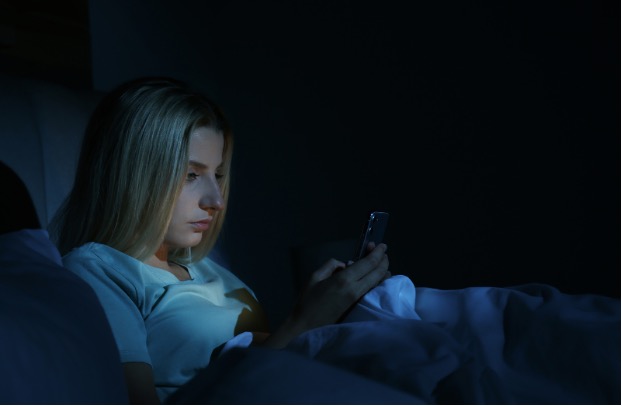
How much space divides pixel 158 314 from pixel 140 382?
7.2 inches

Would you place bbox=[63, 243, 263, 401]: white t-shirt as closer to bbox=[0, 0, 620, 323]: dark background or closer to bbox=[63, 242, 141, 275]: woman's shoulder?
bbox=[63, 242, 141, 275]: woman's shoulder

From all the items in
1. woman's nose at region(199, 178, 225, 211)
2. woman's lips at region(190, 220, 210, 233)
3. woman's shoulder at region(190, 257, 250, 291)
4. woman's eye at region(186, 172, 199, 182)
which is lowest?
woman's shoulder at region(190, 257, 250, 291)

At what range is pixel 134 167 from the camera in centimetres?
114

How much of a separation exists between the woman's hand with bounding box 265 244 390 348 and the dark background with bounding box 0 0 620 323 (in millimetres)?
417

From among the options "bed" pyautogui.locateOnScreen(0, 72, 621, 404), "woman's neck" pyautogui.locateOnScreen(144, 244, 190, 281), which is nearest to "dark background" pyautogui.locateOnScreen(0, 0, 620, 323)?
"woman's neck" pyautogui.locateOnScreen(144, 244, 190, 281)

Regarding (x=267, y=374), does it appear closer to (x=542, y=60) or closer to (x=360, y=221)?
(x=542, y=60)

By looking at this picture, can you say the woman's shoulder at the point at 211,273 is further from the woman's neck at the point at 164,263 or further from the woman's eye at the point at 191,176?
the woman's eye at the point at 191,176

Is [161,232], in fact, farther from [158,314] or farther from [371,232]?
[371,232]

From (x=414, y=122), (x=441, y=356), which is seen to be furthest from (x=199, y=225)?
(x=414, y=122)

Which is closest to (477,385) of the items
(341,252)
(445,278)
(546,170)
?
(341,252)

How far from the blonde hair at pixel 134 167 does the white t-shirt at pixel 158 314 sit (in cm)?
5

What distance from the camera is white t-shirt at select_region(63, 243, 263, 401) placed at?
1.03 m

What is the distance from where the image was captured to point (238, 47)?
2461 millimetres

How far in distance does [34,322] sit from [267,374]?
9.1 inches
